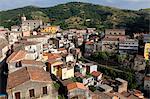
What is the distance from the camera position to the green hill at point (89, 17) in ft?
124

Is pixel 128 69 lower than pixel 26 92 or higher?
lower

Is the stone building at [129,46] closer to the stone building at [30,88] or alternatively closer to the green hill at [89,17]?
the green hill at [89,17]

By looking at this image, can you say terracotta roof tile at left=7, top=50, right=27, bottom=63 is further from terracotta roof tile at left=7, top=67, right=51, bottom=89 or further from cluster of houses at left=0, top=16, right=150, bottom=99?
terracotta roof tile at left=7, top=67, right=51, bottom=89

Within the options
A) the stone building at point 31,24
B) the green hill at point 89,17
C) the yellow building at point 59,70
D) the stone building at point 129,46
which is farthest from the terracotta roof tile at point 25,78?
the green hill at point 89,17

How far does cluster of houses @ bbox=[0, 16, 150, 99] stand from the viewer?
7.08 m

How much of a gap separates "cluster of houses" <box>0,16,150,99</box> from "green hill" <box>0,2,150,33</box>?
7.11 meters

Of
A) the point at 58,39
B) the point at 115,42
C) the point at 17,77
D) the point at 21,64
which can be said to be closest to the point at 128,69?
the point at 115,42

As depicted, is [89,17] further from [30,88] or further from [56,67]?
[30,88]

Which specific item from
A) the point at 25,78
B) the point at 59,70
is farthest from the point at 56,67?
the point at 25,78

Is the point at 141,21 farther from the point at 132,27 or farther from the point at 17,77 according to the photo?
the point at 17,77

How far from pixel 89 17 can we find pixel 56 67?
109 ft

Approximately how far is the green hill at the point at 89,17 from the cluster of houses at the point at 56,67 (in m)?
7.11

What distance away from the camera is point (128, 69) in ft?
70.5

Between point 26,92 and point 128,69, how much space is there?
51.3ft
